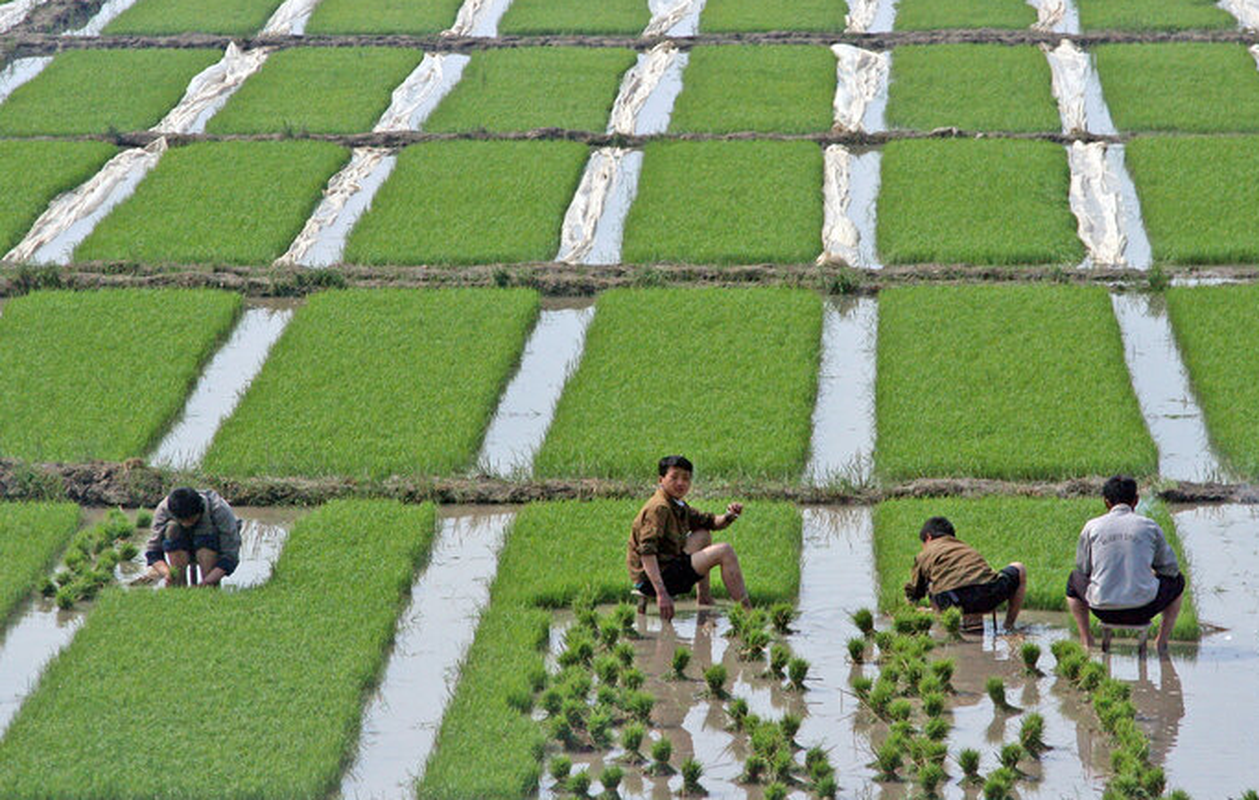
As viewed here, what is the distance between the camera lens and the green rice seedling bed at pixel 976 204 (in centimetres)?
1242

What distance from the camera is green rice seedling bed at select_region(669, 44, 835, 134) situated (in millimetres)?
15414

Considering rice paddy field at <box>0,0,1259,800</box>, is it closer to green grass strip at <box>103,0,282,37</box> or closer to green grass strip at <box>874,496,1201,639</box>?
green grass strip at <box>874,496,1201,639</box>

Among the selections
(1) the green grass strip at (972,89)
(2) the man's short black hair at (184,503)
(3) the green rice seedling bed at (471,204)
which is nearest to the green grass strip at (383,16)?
(3) the green rice seedling bed at (471,204)

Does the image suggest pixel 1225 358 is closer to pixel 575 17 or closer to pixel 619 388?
pixel 619 388

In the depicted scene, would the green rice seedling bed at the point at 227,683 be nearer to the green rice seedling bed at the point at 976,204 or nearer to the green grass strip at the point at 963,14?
the green rice seedling bed at the point at 976,204

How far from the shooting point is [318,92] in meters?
16.8

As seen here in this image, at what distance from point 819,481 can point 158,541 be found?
12.2ft

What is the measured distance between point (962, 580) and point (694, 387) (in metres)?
3.36

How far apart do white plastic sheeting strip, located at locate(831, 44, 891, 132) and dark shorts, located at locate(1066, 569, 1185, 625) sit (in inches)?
333

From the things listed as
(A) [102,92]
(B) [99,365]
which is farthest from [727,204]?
(A) [102,92]

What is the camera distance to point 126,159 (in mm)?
15125

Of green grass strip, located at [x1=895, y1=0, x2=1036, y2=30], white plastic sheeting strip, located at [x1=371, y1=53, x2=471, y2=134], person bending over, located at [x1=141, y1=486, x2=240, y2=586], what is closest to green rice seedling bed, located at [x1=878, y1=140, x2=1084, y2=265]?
green grass strip, located at [x1=895, y1=0, x2=1036, y2=30]

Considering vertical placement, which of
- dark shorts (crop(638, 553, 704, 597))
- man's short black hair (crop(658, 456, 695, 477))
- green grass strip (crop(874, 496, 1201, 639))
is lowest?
dark shorts (crop(638, 553, 704, 597))

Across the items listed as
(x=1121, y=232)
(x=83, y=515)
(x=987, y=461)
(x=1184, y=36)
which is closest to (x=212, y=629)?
(x=83, y=515)
